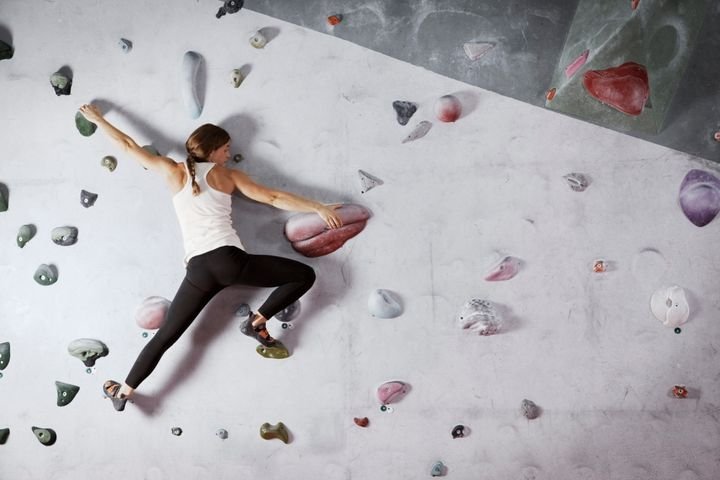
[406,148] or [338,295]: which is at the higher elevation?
[406,148]

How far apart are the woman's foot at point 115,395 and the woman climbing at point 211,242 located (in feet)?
0.18

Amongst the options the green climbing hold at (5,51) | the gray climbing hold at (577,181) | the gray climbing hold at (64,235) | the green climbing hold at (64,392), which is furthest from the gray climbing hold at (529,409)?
the green climbing hold at (5,51)

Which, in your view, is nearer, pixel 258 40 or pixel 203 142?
pixel 203 142

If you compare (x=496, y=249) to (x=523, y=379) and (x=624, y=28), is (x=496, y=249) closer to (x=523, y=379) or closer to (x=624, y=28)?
(x=523, y=379)

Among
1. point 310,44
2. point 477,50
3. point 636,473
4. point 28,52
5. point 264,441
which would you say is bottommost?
point 264,441

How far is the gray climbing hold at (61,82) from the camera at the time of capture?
2717 millimetres

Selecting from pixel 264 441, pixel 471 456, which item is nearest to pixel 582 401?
pixel 471 456

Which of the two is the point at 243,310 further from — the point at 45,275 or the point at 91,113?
the point at 91,113

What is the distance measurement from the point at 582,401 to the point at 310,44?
1.61m

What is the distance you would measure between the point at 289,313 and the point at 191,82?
91 centimetres

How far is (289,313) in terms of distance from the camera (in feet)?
8.70

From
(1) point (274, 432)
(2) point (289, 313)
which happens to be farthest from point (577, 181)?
(1) point (274, 432)

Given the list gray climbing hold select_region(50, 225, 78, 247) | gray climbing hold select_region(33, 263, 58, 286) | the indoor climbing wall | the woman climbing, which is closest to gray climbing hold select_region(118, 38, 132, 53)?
the indoor climbing wall

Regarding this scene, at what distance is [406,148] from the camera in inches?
105
